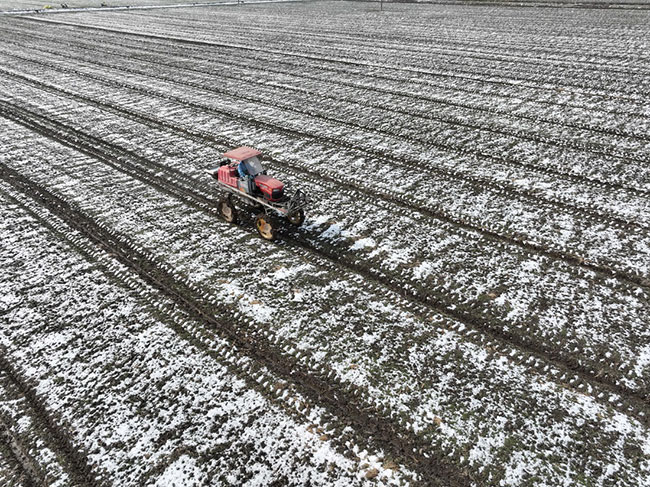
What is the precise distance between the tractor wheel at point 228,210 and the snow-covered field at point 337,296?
24 cm

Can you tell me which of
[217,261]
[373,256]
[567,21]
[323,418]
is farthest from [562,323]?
[567,21]

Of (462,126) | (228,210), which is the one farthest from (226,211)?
(462,126)

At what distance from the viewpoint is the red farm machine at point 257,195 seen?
728 cm

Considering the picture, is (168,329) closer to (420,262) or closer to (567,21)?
(420,262)

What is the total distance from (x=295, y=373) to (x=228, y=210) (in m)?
3.96

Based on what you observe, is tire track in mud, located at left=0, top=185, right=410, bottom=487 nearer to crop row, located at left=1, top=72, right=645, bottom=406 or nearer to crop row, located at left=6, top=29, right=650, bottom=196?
crop row, located at left=1, top=72, right=645, bottom=406

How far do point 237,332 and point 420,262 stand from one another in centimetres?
333

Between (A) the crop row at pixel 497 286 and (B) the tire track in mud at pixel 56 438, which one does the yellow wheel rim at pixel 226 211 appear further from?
(B) the tire track in mud at pixel 56 438

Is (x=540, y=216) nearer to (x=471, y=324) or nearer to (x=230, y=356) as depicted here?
(x=471, y=324)

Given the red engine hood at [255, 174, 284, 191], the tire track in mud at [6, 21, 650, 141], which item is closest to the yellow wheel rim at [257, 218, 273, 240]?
the red engine hood at [255, 174, 284, 191]

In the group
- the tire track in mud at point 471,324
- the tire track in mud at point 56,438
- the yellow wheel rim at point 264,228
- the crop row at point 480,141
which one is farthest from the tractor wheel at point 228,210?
the crop row at point 480,141

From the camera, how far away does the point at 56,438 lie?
4.50 metres

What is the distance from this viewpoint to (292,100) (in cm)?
1521

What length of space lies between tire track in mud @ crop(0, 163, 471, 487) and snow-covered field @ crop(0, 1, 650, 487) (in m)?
0.03
